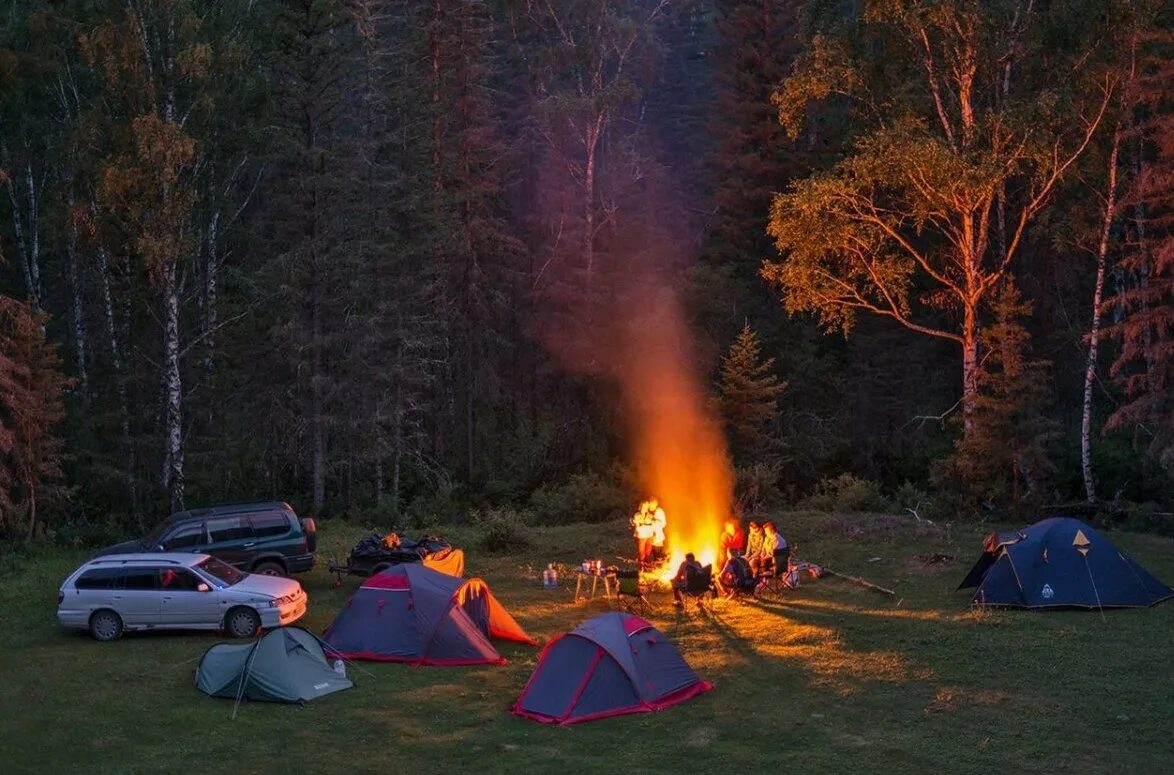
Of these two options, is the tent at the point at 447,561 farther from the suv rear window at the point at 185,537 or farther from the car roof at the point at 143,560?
the suv rear window at the point at 185,537

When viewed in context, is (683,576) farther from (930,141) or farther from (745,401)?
(745,401)

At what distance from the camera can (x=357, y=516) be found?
1214 inches

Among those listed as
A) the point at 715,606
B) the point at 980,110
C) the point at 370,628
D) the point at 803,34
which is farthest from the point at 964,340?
the point at 370,628

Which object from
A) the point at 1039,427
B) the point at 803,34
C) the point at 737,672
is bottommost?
the point at 737,672

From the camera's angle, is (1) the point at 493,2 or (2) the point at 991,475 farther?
(1) the point at 493,2

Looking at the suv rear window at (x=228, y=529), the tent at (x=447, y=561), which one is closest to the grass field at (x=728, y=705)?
the tent at (x=447, y=561)

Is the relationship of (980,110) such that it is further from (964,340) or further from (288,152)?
Result: (288,152)

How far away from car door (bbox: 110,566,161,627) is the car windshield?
784 mm

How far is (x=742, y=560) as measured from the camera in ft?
64.7

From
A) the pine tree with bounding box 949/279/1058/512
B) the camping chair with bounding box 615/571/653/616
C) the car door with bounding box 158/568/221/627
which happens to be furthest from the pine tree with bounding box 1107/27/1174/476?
the car door with bounding box 158/568/221/627

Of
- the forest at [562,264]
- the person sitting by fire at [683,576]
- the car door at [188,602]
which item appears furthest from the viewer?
the forest at [562,264]

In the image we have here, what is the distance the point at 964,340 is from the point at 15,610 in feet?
75.5

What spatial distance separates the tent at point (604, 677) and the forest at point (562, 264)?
15.3m

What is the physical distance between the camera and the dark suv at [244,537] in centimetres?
2045
